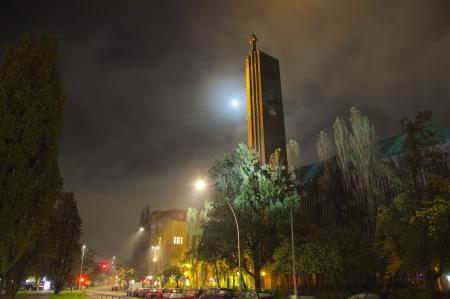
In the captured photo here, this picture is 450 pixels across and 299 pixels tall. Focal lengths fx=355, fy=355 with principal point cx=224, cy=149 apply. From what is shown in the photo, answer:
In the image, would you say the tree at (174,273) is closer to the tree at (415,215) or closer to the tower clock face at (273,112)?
the tower clock face at (273,112)

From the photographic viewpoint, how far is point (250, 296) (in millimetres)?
26875

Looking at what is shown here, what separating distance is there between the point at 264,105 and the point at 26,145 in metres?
43.9

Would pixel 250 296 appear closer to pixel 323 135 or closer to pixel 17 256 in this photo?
pixel 17 256

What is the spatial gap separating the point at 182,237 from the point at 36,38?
79.5 m

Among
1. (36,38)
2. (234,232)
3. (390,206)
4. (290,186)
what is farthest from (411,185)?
(36,38)

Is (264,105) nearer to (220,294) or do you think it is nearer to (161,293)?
(161,293)

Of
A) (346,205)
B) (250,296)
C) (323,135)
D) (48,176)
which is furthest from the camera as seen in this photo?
(346,205)

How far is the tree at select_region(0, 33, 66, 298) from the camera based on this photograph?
1844 cm

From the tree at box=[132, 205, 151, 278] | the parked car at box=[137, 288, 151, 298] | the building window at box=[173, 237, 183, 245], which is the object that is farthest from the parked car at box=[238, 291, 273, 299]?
the tree at box=[132, 205, 151, 278]

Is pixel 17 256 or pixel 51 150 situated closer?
pixel 17 256

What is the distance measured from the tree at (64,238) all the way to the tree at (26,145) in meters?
32.2

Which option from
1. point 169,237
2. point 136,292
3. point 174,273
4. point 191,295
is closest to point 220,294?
point 191,295

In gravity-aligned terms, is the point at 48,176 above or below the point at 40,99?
below

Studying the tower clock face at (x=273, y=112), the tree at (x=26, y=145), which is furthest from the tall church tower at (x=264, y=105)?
the tree at (x=26, y=145)
